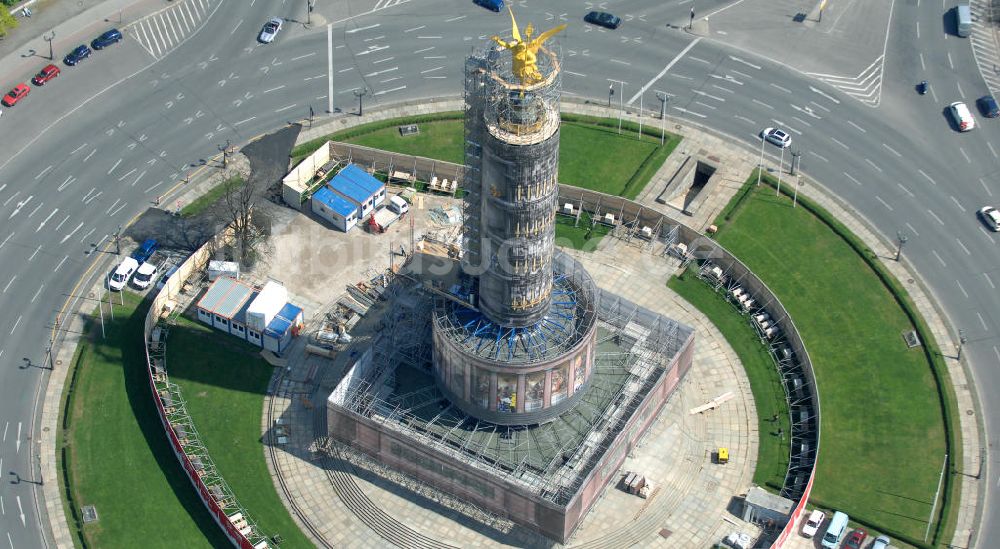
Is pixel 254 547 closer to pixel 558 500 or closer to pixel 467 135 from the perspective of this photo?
pixel 558 500

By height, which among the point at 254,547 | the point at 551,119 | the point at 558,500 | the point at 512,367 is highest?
the point at 551,119

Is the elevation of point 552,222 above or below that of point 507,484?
above

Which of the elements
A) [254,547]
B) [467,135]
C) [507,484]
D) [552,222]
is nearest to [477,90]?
[467,135]

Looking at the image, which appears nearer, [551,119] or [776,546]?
[551,119]

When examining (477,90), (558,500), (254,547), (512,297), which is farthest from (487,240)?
(254,547)

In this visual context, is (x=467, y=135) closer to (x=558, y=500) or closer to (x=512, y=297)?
(x=512, y=297)

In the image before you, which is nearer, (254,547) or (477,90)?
(477,90)
